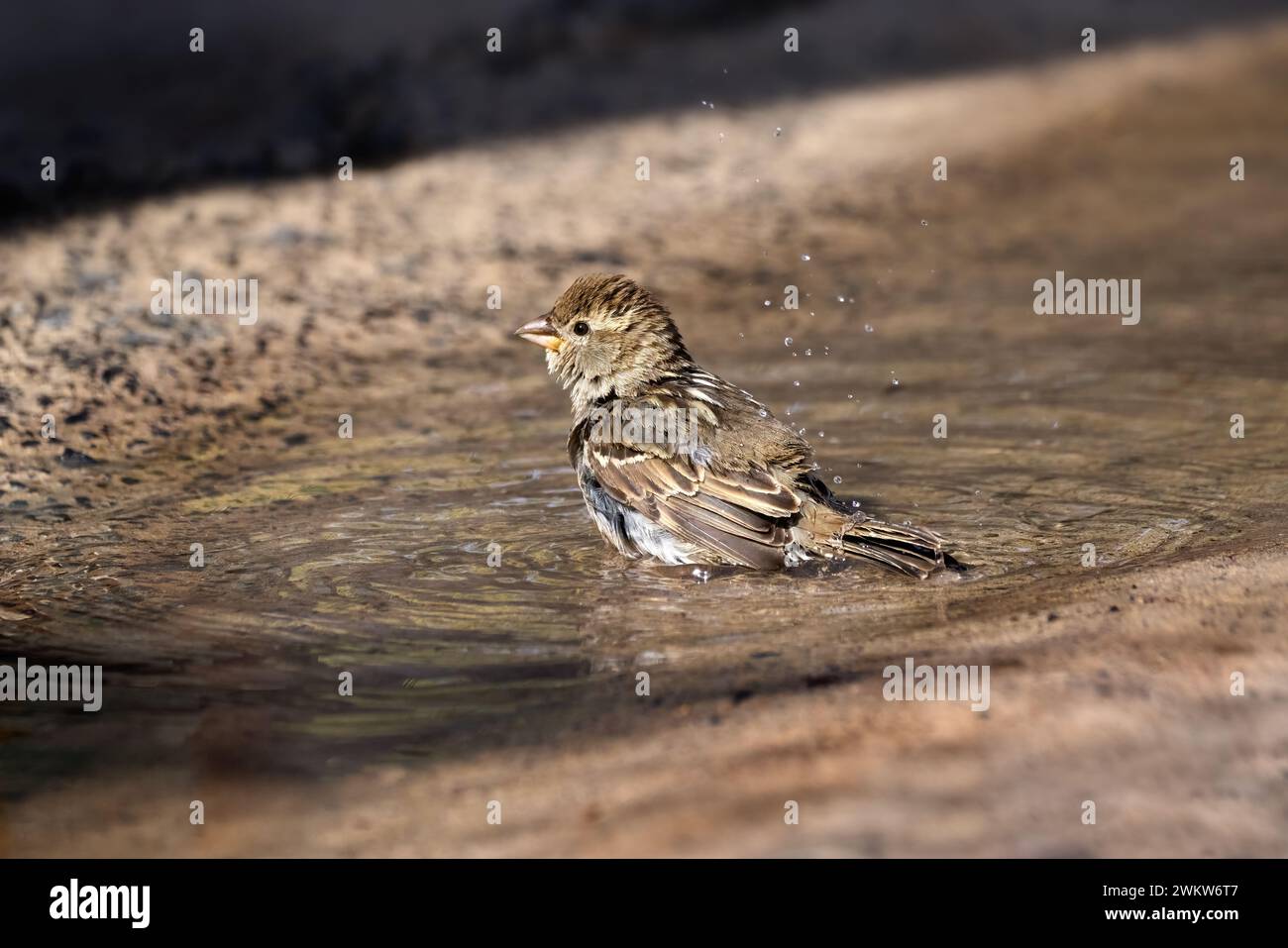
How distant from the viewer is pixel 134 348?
27.8 feet

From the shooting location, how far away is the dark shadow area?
11.9 metres

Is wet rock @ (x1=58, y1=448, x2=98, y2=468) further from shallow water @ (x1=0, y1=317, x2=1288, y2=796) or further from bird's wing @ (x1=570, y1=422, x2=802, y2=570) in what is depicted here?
bird's wing @ (x1=570, y1=422, x2=802, y2=570)

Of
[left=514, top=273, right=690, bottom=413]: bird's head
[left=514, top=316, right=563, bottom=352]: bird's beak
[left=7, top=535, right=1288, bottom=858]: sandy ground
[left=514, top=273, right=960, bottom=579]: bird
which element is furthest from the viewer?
[left=514, top=316, right=563, bottom=352]: bird's beak

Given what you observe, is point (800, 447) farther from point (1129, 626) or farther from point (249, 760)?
point (249, 760)

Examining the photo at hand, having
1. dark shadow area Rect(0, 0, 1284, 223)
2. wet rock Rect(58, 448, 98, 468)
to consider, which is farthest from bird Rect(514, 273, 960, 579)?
dark shadow area Rect(0, 0, 1284, 223)

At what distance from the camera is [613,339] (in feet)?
21.2

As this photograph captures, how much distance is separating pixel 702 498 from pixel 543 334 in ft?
3.84

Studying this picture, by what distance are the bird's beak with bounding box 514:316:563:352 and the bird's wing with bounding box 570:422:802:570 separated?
2.06ft

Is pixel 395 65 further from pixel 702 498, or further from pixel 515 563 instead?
pixel 702 498

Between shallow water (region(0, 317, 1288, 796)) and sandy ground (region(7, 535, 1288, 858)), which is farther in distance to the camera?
shallow water (region(0, 317, 1288, 796))

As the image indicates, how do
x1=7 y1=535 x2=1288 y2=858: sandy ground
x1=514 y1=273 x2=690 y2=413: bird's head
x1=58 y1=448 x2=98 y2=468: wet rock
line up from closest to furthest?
x1=7 y1=535 x2=1288 y2=858: sandy ground < x1=514 y1=273 x2=690 y2=413: bird's head < x1=58 y1=448 x2=98 y2=468: wet rock

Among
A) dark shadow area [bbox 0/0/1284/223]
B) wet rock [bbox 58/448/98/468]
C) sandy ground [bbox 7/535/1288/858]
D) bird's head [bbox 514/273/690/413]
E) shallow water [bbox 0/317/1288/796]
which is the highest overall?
dark shadow area [bbox 0/0/1284/223]

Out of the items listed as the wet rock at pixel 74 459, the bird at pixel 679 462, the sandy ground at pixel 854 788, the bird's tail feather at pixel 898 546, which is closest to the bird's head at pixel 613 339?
the bird at pixel 679 462
